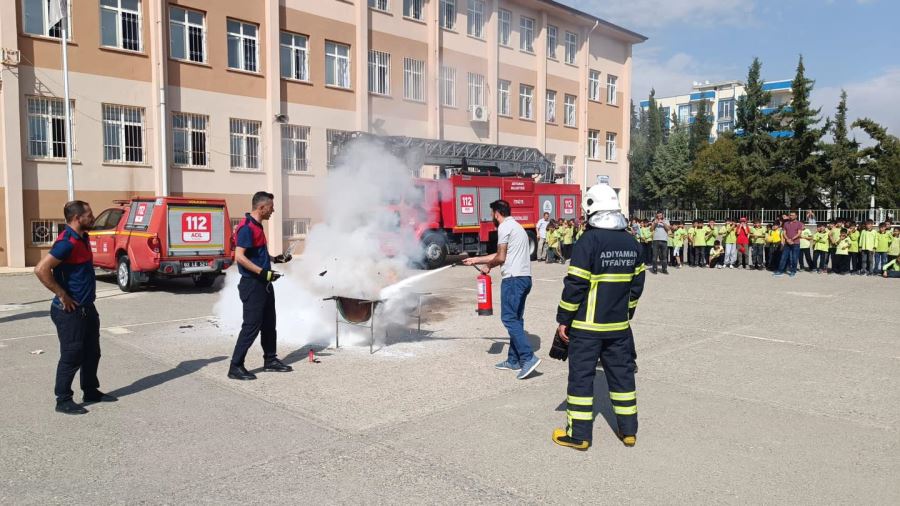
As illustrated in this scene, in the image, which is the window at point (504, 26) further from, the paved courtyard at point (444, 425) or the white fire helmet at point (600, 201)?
the white fire helmet at point (600, 201)

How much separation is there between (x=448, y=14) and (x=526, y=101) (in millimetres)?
6636

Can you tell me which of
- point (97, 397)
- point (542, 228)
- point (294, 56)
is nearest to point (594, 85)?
point (542, 228)

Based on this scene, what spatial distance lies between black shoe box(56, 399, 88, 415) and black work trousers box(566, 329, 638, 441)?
13.7 ft

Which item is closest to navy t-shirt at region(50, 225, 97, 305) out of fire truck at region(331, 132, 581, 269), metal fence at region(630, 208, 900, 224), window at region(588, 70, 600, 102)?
fire truck at region(331, 132, 581, 269)

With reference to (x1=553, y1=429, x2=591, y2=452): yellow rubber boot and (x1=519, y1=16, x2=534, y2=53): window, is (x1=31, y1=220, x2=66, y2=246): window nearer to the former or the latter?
(x1=553, y1=429, x2=591, y2=452): yellow rubber boot

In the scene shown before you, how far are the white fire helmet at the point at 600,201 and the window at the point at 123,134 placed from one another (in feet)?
62.7

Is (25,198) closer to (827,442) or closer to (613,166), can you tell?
(827,442)

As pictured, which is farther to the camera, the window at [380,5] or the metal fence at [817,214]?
the metal fence at [817,214]

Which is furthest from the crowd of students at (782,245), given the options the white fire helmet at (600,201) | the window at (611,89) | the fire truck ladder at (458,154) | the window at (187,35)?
the window at (611,89)

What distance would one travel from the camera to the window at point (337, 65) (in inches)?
990

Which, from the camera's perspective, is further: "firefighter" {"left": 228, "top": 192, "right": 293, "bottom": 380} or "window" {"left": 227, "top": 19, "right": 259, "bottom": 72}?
"window" {"left": 227, "top": 19, "right": 259, "bottom": 72}

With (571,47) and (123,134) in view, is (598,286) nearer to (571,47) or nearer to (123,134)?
(123,134)

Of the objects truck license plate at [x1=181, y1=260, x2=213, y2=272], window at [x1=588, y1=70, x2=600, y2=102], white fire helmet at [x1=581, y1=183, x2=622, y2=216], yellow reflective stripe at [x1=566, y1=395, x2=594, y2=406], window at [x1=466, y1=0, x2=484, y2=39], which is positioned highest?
window at [x1=466, y1=0, x2=484, y2=39]

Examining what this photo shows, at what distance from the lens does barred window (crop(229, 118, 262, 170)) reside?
897 inches
